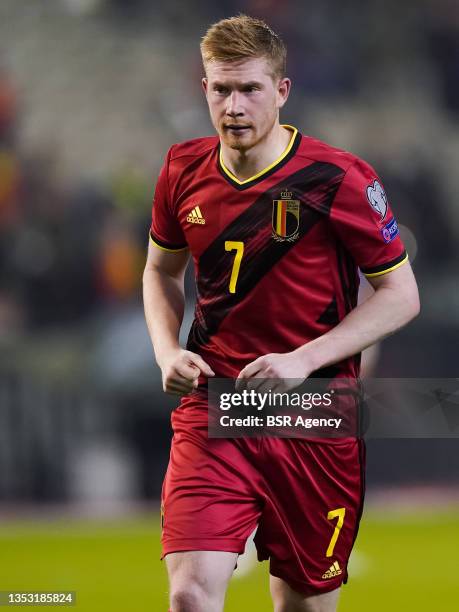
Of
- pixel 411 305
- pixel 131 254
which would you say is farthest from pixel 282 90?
pixel 131 254

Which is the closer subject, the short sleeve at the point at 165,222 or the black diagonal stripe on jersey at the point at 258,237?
the black diagonal stripe on jersey at the point at 258,237

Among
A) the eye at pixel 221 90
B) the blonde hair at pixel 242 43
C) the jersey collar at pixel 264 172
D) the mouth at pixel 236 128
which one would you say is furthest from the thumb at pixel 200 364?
the blonde hair at pixel 242 43

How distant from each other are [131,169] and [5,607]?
644 centimetres

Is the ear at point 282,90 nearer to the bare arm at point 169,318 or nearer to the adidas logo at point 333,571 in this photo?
the bare arm at point 169,318

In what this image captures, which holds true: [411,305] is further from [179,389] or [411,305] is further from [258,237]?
[179,389]

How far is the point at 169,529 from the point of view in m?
Result: 4.04

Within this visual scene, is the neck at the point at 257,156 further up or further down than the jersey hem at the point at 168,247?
further up

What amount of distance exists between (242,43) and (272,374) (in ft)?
3.57

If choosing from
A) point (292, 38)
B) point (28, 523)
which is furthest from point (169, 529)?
point (292, 38)

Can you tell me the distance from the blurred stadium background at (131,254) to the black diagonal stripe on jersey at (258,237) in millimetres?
3526

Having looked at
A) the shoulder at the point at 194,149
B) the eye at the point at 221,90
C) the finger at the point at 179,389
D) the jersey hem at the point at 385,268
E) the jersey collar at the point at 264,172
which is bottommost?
the finger at the point at 179,389

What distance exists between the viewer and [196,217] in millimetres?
4297

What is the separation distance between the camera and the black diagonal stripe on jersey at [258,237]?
4.16 metres

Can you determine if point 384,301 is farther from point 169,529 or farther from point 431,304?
point 431,304
